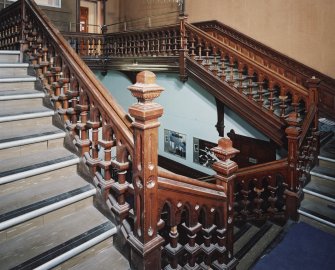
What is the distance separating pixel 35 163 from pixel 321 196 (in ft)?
11.6

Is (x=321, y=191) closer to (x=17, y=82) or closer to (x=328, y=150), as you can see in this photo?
(x=328, y=150)

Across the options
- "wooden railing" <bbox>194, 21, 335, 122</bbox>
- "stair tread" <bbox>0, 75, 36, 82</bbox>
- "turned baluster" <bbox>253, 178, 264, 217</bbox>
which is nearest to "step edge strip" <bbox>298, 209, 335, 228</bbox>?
"turned baluster" <bbox>253, 178, 264, 217</bbox>

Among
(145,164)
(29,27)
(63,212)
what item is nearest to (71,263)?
(63,212)

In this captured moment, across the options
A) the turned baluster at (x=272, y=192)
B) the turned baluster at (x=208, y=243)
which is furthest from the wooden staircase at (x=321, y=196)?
the turned baluster at (x=208, y=243)

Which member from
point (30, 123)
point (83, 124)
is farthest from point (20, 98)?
point (83, 124)

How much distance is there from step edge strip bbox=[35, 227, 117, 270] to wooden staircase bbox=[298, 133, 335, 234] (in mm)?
2786

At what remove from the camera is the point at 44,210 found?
78.7 inches

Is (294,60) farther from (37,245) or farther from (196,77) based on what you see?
(37,245)

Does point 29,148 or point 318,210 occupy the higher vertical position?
point 29,148

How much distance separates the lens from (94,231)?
2051mm

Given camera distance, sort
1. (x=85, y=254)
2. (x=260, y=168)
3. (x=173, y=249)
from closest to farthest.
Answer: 1. (x=85, y=254)
2. (x=173, y=249)
3. (x=260, y=168)

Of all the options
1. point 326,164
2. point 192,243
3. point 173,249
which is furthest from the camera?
point 326,164

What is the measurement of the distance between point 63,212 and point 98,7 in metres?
11.7

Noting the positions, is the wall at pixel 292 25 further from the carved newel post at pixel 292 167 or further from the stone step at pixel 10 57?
the stone step at pixel 10 57
